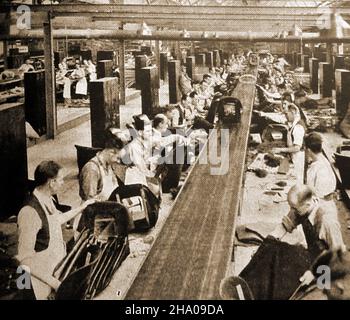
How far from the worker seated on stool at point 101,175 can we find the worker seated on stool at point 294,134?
258 centimetres

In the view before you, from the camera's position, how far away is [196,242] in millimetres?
6141

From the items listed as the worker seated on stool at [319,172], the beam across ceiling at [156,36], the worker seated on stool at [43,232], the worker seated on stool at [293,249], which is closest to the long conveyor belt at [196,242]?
the worker seated on stool at [293,249]

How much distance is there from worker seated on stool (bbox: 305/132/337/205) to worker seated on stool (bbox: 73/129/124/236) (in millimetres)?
2824

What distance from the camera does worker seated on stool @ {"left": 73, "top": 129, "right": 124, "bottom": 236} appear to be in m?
7.31

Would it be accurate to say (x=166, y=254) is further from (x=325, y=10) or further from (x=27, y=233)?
(x=325, y=10)

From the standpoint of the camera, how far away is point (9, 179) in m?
7.07

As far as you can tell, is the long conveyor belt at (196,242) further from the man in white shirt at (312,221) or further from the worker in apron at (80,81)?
the worker in apron at (80,81)

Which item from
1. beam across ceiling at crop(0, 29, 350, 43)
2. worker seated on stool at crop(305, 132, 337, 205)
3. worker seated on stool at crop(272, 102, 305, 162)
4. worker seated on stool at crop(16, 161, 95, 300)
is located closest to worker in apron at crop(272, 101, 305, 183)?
worker seated on stool at crop(272, 102, 305, 162)

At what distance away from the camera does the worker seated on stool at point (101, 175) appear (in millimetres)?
7309

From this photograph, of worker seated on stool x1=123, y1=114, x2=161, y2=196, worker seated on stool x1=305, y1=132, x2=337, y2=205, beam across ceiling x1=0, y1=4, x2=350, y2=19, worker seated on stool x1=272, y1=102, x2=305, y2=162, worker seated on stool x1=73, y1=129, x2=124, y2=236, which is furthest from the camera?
beam across ceiling x1=0, y1=4, x2=350, y2=19

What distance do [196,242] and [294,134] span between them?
2694 mm

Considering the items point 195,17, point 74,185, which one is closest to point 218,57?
point 195,17

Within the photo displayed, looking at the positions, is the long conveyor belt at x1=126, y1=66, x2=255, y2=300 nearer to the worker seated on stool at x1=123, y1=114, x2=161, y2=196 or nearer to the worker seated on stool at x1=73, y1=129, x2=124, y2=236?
the worker seated on stool at x1=123, y1=114, x2=161, y2=196
